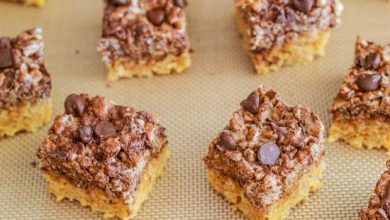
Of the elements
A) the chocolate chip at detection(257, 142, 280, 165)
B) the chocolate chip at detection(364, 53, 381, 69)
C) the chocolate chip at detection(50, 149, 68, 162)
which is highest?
the chocolate chip at detection(364, 53, 381, 69)

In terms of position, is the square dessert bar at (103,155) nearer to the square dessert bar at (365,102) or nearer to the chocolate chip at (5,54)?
the chocolate chip at (5,54)

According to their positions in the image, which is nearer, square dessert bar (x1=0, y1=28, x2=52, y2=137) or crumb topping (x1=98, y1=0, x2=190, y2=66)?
square dessert bar (x1=0, y1=28, x2=52, y2=137)

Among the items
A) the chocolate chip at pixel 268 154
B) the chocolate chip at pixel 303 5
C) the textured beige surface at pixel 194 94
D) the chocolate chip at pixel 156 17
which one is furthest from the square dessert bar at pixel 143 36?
the chocolate chip at pixel 268 154

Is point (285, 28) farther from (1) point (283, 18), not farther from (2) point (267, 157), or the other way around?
(2) point (267, 157)

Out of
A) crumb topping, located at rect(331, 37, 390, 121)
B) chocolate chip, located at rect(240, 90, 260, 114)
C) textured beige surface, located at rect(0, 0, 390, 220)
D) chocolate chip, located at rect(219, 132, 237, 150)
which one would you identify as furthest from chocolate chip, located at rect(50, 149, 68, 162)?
crumb topping, located at rect(331, 37, 390, 121)

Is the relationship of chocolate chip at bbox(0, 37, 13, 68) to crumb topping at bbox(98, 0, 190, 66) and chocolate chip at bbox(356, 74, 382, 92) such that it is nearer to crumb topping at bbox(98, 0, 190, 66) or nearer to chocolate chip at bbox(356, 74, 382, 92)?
crumb topping at bbox(98, 0, 190, 66)

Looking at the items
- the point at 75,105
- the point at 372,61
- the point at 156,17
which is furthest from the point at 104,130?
the point at 372,61
